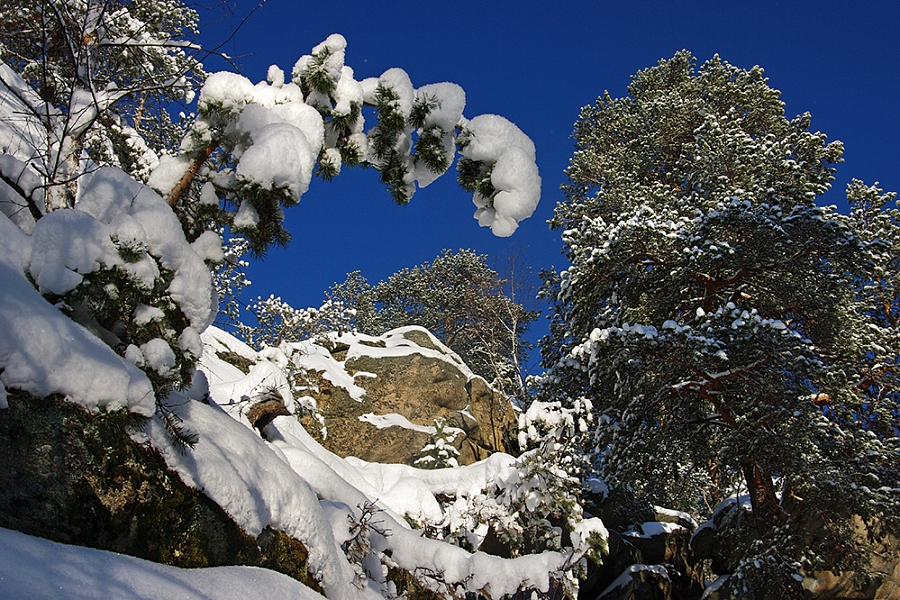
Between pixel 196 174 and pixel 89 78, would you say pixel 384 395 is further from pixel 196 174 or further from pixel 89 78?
pixel 89 78

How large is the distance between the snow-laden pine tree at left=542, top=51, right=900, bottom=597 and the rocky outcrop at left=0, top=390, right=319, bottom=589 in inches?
272

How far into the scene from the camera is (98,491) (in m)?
1.86

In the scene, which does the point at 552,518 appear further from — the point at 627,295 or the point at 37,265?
the point at 37,265

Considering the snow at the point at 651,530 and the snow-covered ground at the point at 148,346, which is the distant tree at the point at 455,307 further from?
the snow-covered ground at the point at 148,346

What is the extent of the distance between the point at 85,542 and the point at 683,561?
12475 mm

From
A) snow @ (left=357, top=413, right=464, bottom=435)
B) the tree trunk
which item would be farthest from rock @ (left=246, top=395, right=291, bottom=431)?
snow @ (left=357, top=413, right=464, bottom=435)

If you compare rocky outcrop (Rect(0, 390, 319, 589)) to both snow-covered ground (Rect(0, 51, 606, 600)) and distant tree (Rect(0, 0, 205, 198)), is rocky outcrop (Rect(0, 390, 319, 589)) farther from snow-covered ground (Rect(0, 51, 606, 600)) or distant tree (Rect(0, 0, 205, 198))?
distant tree (Rect(0, 0, 205, 198))

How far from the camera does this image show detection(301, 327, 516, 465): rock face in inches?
484

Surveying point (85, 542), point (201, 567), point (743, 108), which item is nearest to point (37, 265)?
point (85, 542)

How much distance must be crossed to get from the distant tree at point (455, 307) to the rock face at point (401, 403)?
10.8 ft

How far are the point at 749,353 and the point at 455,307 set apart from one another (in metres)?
17.7

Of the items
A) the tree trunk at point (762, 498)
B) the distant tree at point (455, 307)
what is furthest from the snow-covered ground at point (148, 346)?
the distant tree at point (455, 307)

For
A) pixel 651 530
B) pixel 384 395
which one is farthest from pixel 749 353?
pixel 384 395

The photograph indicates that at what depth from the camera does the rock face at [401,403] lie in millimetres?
12305
